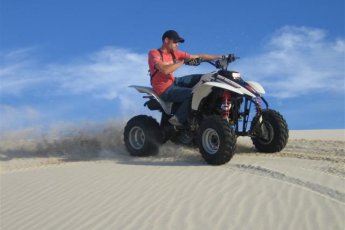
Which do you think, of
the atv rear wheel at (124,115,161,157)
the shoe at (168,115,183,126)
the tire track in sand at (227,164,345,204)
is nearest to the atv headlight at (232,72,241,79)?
the shoe at (168,115,183,126)

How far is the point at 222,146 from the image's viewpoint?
28.3ft

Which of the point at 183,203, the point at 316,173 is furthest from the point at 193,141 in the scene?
the point at 183,203

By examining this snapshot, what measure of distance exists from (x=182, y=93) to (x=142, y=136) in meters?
1.46

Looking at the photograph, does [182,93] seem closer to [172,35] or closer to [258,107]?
[172,35]

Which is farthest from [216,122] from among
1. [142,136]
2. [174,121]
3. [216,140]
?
[142,136]

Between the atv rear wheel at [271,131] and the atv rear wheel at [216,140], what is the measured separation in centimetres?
109

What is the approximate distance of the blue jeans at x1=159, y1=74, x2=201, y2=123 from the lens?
9.91 m

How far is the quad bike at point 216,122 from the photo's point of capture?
8.86m

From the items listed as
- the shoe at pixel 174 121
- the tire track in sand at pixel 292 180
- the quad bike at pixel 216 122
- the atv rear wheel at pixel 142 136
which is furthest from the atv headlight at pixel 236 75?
the atv rear wheel at pixel 142 136

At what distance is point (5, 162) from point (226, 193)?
5975 mm

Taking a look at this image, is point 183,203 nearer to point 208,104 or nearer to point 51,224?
point 51,224

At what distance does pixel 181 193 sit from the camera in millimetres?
7203

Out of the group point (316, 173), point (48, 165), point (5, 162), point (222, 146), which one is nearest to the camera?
point (316, 173)

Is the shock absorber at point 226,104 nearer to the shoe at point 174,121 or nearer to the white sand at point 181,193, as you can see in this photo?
the white sand at point 181,193
